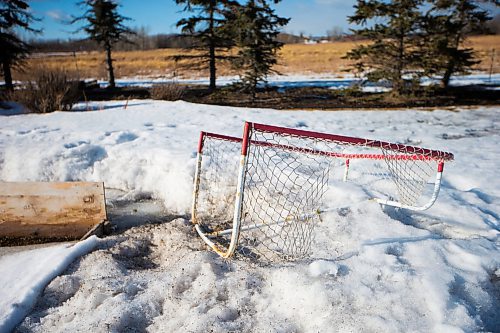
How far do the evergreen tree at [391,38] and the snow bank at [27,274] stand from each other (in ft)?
37.1

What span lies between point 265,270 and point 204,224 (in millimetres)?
1528

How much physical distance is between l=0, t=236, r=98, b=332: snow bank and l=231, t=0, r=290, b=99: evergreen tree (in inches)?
394

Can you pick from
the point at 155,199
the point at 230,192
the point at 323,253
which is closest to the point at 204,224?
the point at 230,192

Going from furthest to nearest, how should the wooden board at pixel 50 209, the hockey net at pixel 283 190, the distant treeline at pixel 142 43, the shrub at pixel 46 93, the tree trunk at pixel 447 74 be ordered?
1. the distant treeline at pixel 142 43
2. the tree trunk at pixel 447 74
3. the shrub at pixel 46 93
4. the wooden board at pixel 50 209
5. the hockey net at pixel 283 190

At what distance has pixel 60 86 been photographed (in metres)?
11.2

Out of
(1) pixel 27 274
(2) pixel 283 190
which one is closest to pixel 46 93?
(1) pixel 27 274

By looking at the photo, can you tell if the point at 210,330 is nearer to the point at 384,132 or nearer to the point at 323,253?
the point at 323,253

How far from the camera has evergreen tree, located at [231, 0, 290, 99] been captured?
39.7ft

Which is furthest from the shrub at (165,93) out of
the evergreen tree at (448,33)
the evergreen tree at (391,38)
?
the evergreen tree at (448,33)

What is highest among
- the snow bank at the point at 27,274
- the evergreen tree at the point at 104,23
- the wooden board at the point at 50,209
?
the evergreen tree at the point at 104,23

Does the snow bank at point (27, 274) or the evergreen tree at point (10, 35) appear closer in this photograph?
the snow bank at point (27, 274)

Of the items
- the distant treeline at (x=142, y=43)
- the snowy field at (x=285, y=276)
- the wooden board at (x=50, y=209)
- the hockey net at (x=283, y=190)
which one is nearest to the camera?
the snowy field at (x=285, y=276)

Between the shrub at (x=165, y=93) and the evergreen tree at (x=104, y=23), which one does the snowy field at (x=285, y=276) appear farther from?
the evergreen tree at (x=104, y=23)

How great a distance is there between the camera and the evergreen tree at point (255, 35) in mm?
12109
